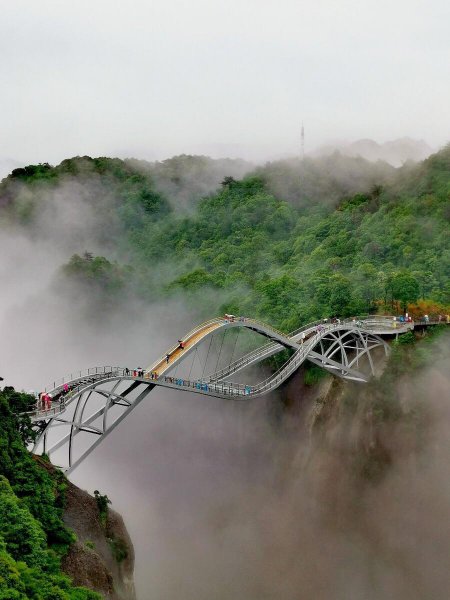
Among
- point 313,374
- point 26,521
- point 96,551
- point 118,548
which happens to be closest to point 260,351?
point 313,374

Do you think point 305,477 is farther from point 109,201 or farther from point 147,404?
point 109,201

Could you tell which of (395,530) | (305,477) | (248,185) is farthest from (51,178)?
(395,530)

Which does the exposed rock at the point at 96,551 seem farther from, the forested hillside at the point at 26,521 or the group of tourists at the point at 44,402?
the group of tourists at the point at 44,402

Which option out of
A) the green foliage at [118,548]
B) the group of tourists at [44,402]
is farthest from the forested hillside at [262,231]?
the group of tourists at [44,402]

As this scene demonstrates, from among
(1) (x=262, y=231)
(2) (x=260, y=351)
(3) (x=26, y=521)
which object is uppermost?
(1) (x=262, y=231)

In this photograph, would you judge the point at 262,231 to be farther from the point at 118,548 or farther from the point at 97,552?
the point at 97,552

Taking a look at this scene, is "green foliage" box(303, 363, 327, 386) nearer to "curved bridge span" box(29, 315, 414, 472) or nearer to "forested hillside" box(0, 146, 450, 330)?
"curved bridge span" box(29, 315, 414, 472)
